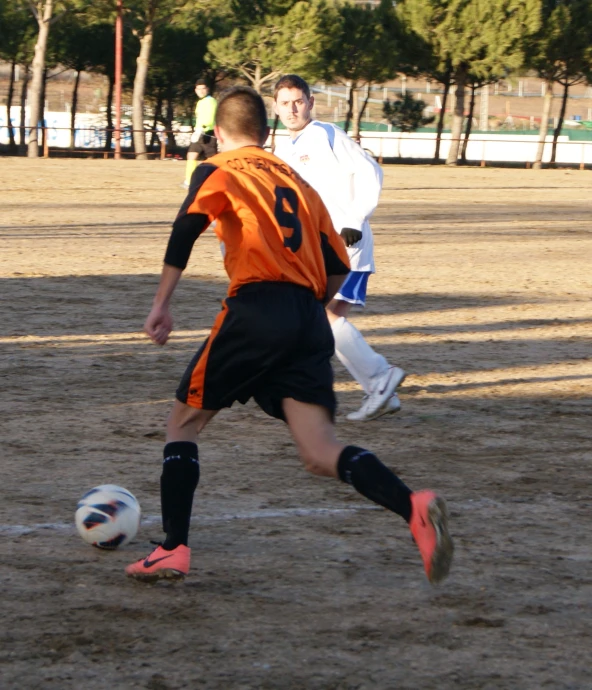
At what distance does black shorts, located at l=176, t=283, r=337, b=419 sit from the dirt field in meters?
0.66

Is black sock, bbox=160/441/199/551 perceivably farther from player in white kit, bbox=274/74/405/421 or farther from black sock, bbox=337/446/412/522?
player in white kit, bbox=274/74/405/421

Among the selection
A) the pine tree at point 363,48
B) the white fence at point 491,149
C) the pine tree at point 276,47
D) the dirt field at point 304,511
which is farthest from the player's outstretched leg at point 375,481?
the white fence at point 491,149

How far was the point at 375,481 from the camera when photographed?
3871 millimetres

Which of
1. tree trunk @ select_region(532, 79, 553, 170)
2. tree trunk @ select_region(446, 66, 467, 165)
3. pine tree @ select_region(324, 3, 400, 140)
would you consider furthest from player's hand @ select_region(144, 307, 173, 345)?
pine tree @ select_region(324, 3, 400, 140)

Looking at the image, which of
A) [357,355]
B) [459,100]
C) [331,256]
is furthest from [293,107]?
[459,100]

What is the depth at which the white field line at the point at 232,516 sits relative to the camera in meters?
4.58

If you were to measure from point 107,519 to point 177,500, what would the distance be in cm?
42

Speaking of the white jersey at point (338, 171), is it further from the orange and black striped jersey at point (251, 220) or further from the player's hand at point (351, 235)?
the orange and black striped jersey at point (251, 220)

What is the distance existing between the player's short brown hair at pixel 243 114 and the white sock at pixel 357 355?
2592mm

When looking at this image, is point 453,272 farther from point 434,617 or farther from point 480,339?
point 434,617

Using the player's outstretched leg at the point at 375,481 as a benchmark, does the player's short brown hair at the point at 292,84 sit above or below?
above

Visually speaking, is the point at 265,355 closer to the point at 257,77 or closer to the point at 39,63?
the point at 39,63

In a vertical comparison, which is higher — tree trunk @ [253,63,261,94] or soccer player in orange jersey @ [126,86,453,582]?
soccer player in orange jersey @ [126,86,453,582]

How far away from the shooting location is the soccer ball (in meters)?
4.35
